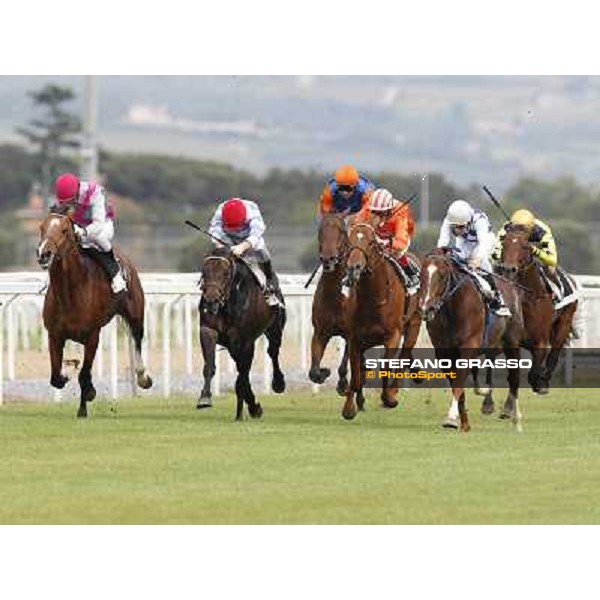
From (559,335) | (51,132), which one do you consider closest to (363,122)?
(51,132)

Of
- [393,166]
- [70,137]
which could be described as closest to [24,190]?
[70,137]

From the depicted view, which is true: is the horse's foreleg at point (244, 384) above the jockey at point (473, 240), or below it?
below

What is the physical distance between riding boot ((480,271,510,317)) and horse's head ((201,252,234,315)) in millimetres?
1677

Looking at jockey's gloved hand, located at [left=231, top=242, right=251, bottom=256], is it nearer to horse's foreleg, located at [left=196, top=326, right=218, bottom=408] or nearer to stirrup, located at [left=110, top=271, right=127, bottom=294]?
horse's foreleg, located at [left=196, top=326, right=218, bottom=408]

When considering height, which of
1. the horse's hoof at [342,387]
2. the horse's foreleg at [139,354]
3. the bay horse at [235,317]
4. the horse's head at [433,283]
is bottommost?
the horse's hoof at [342,387]

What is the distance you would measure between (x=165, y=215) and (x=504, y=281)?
60.6 metres

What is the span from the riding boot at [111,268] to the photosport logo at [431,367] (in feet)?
5.81

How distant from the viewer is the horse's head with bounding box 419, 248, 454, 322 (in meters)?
16.5

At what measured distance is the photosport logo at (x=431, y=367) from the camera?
17.1m

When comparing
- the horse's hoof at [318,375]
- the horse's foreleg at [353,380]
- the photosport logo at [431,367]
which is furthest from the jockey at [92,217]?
the photosport logo at [431,367]

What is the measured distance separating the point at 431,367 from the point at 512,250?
4.56ft

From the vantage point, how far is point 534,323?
19.5 metres

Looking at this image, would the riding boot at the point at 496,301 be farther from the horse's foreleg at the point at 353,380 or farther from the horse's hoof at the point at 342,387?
the horse's hoof at the point at 342,387
